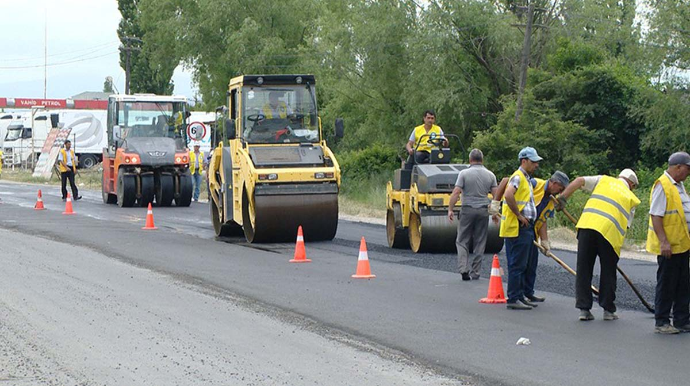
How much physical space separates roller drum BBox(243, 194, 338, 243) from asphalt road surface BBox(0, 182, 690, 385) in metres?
1.19

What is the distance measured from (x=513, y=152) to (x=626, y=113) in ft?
14.2

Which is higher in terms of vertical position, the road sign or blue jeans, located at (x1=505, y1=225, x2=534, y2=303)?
the road sign

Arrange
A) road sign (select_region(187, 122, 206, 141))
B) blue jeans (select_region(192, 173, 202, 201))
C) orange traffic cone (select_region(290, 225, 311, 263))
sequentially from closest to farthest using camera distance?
orange traffic cone (select_region(290, 225, 311, 263)) < road sign (select_region(187, 122, 206, 141)) < blue jeans (select_region(192, 173, 202, 201))

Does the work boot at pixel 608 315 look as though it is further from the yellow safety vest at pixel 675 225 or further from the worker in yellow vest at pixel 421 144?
the worker in yellow vest at pixel 421 144

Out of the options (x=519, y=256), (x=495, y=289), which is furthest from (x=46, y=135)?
(x=519, y=256)

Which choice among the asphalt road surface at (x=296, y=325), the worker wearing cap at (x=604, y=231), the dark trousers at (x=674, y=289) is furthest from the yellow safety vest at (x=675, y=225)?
the asphalt road surface at (x=296, y=325)

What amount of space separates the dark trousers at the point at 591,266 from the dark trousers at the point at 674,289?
1.67 feet

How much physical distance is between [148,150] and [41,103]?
64748 millimetres

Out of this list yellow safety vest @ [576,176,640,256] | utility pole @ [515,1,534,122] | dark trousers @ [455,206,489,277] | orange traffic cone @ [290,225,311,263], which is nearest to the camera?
yellow safety vest @ [576,176,640,256]

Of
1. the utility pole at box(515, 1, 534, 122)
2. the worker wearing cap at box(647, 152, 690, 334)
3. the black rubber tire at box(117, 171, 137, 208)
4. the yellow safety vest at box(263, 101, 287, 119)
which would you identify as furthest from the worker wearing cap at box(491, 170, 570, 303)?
the utility pole at box(515, 1, 534, 122)

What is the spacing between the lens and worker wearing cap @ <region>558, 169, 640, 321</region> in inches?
385

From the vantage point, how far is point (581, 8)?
114 ft

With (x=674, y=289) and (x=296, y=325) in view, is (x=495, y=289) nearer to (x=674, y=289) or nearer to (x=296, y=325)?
(x=674, y=289)

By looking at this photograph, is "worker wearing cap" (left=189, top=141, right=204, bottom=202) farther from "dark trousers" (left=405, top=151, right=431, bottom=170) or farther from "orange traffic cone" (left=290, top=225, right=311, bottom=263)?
"orange traffic cone" (left=290, top=225, right=311, bottom=263)
